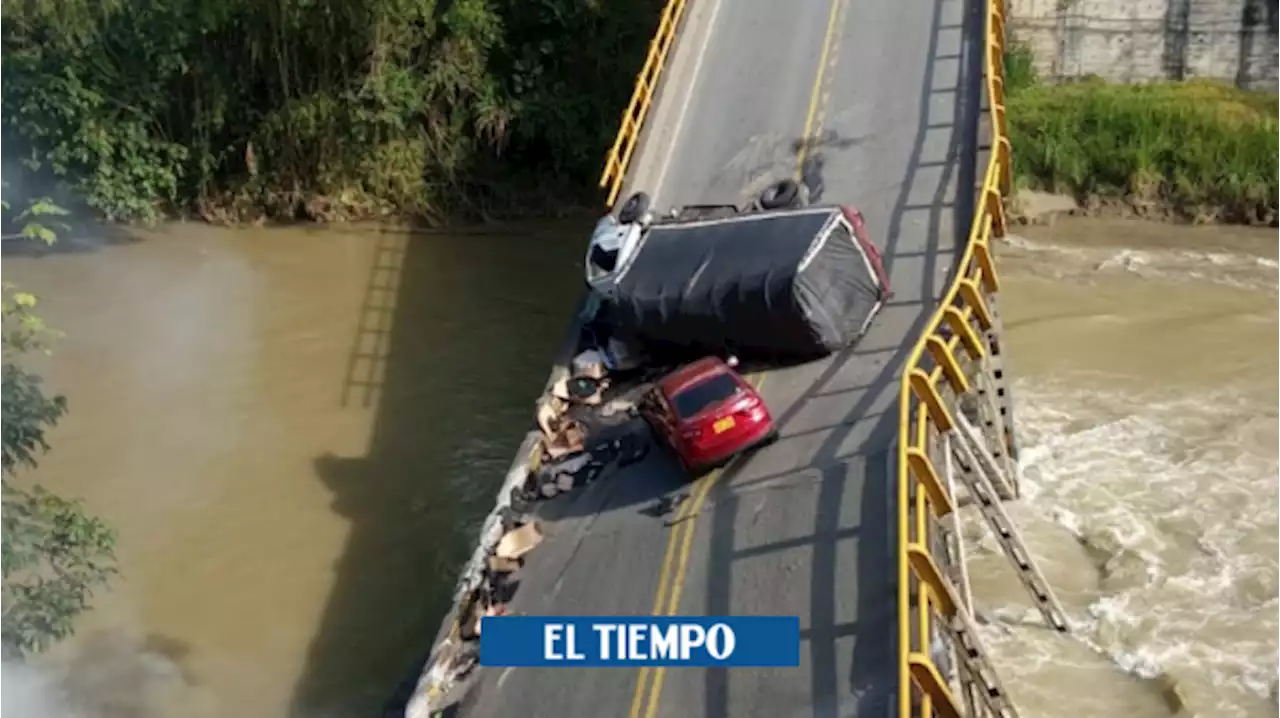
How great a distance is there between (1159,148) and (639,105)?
11002 mm

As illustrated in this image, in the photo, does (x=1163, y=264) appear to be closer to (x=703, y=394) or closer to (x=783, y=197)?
(x=783, y=197)

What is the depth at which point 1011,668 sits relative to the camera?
17.5m

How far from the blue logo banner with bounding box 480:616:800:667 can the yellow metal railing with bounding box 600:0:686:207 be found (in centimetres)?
806

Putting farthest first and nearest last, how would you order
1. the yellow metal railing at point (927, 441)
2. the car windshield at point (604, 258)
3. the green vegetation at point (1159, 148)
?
the green vegetation at point (1159, 148), the car windshield at point (604, 258), the yellow metal railing at point (927, 441)

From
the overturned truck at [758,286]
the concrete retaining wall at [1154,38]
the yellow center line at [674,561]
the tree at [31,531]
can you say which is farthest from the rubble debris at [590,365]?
the concrete retaining wall at [1154,38]

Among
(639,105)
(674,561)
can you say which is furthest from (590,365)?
(639,105)

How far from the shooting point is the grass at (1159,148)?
94.9 ft

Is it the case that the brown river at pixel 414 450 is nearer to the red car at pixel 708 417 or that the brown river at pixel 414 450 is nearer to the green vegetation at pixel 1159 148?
the green vegetation at pixel 1159 148

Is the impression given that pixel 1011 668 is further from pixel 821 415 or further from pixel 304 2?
pixel 304 2

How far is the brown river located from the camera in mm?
18172

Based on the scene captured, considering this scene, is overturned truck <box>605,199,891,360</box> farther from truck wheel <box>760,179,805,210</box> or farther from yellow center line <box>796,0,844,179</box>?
yellow center line <box>796,0,844,179</box>

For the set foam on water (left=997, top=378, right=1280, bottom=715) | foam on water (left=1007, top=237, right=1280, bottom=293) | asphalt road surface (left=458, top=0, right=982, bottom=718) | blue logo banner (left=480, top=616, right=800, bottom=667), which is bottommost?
foam on water (left=997, top=378, right=1280, bottom=715)

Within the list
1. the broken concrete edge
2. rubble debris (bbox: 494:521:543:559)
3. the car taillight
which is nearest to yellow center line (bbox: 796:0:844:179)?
the broken concrete edge

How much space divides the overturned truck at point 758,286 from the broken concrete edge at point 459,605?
4.95 ft
